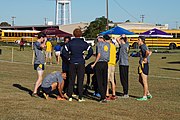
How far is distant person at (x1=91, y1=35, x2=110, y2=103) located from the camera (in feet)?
36.5

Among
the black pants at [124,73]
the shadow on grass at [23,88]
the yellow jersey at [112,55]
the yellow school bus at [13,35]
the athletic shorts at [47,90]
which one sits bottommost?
the shadow on grass at [23,88]

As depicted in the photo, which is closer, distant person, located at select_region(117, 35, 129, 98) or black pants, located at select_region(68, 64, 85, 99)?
black pants, located at select_region(68, 64, 85, 99)

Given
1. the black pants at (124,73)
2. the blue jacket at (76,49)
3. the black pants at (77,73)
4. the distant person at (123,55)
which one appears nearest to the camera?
the blue jacket at (76,49)

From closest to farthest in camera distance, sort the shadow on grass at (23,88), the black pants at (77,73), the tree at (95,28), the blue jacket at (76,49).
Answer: the blue jacket at (76,49) < the black pants at (77,73) < the shadow on grass at (23,88) < the tree at (95,28)

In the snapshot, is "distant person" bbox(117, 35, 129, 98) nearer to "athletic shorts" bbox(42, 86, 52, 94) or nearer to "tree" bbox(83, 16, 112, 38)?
"athletic shorts" bbox(42, 86, 52, 94)

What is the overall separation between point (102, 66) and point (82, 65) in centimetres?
57

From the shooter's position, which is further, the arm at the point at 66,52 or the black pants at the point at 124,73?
the black pants at the point at 124,73

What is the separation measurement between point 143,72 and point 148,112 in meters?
2.13

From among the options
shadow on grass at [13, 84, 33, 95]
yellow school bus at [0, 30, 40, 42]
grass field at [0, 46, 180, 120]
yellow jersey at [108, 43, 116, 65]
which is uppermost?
yellow school bus at [0, 30, 40, 42]

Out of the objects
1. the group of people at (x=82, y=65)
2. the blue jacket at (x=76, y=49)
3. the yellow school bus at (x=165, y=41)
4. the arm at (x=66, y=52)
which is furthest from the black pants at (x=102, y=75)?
the yellow school bus at (x=165, y=41)

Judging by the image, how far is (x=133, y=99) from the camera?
11930mm

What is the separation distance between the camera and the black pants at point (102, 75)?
36.7ft

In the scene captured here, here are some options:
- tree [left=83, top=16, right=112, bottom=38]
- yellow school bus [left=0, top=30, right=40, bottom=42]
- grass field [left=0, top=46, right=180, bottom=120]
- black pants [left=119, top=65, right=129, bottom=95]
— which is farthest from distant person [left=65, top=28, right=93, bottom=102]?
tree [left=83, top=16, right=112, bottom=38]

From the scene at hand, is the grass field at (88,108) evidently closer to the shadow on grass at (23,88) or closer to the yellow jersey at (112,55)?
the shadow on grass at (23,88)
